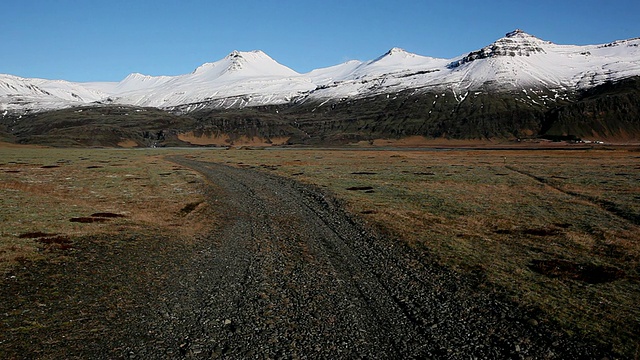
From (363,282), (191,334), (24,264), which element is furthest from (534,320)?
(24,264)

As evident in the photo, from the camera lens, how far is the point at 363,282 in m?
18.4

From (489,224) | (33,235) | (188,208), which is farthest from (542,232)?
(33,235)

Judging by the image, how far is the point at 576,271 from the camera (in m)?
20.1

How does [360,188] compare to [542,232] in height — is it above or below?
below

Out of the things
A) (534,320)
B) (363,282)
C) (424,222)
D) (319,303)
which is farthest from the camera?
(424,222)

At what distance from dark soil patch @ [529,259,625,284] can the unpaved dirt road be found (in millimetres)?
4139

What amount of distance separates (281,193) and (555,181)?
38.9 meters

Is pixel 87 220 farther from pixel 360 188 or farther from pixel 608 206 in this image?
pixel 608 206

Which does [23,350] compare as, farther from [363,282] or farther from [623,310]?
[623,310]

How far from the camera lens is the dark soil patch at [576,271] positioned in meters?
19.1

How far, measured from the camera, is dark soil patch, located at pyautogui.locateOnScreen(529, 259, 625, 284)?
62.6 ft

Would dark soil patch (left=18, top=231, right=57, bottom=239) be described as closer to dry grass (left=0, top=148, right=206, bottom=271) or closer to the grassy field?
dry grass (left=0, top=148, right=206, bottom=271)

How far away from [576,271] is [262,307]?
599 inches

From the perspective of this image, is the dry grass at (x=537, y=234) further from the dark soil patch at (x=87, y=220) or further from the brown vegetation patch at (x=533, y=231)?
the dark soil patch at (x=87, y=220)
